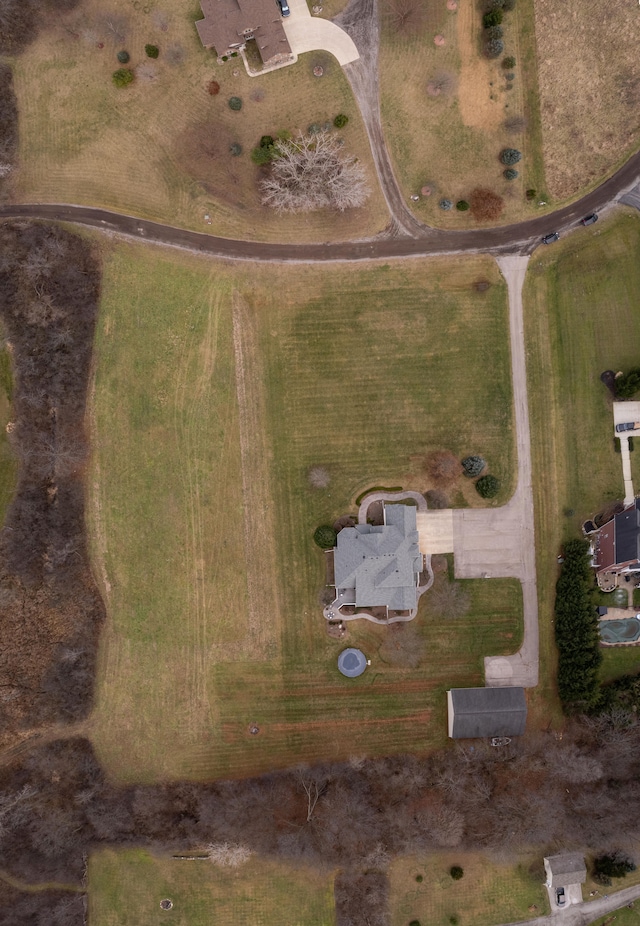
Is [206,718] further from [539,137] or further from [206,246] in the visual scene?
[539,137]

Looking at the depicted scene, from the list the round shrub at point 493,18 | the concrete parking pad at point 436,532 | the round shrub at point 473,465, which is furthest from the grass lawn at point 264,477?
the round shrub at point 493,18

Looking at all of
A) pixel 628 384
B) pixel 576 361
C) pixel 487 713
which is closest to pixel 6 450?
pixel 487 713

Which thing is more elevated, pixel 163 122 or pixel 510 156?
pixel 163 122

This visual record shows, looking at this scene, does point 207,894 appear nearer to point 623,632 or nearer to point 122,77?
point 623,632

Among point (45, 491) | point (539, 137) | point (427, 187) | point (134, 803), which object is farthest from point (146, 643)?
point (539, 137)

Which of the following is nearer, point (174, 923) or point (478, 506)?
point (174, 923)

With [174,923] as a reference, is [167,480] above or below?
above
